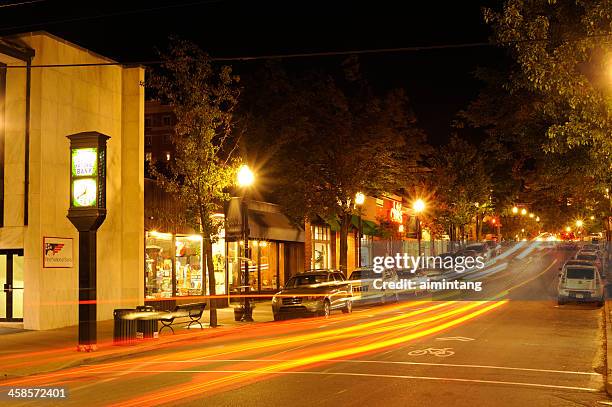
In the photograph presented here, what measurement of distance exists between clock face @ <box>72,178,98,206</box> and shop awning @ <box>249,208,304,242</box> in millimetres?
15770

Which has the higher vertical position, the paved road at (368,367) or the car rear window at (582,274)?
the car rear window at (582,274)

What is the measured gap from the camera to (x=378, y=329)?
21172 mm

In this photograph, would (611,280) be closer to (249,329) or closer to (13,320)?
(249,329)

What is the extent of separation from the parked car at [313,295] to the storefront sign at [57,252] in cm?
768

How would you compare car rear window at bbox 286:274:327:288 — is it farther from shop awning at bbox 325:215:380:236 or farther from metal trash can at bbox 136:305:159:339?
shop awning at bbox 325:215:380:236

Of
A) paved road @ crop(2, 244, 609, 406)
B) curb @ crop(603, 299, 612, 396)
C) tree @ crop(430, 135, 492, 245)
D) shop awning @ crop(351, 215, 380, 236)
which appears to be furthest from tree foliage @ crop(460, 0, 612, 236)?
tree @ crop(430, 135, 492, 245)

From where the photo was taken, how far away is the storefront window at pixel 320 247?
42.5 meters

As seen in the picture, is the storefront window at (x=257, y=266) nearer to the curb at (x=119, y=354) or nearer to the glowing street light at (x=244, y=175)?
the glowing street light at (x=244, y=175)

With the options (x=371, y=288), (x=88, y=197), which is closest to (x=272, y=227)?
(x=371, y=288)

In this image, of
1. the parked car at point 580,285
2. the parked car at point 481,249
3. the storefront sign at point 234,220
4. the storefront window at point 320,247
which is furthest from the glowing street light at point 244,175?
the parked car at point 481,249

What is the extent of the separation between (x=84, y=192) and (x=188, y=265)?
13133mm

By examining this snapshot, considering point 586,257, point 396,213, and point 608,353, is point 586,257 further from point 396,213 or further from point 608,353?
point 608,353

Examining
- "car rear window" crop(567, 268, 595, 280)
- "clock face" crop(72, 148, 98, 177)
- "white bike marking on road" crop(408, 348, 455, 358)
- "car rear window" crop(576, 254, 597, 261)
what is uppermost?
"clock face" crop(72, 148, 98, 177)

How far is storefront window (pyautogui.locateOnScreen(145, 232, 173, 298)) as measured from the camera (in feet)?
93.0
